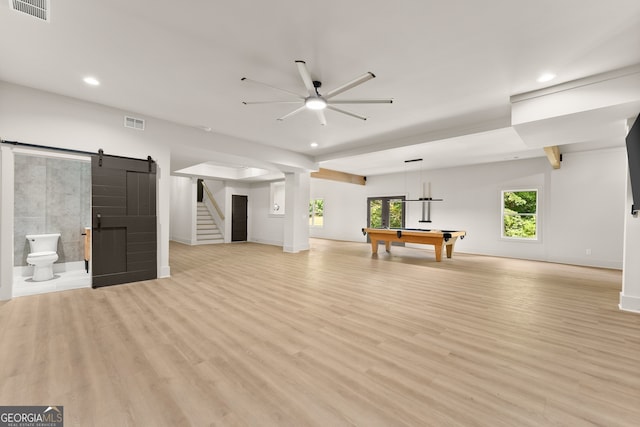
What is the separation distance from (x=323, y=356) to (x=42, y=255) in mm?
5341

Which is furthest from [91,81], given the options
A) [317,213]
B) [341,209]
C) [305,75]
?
[317,213]

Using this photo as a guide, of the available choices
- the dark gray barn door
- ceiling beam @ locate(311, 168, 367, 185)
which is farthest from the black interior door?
the dark gray barn door

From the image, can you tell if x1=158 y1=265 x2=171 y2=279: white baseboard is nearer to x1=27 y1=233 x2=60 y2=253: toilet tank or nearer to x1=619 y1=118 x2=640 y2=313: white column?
x1=27 y1=233 x2=60 y2=253: toilet tank

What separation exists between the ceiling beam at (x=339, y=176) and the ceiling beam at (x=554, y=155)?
6.01 metres

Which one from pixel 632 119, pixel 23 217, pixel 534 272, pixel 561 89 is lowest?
pixel 534 272

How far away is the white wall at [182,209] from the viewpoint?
10.1 metres

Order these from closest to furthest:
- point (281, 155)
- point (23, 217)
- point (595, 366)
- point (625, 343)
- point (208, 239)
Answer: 1. point (595, 366)
2. point (625, 343)
3. point (23, 217)
4. point (281, 155)
5. point (208, 239)

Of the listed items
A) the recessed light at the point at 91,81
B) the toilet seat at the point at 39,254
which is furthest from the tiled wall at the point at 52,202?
the recessed light at the point at 91,81

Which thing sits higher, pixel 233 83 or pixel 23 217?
pixel 233 83

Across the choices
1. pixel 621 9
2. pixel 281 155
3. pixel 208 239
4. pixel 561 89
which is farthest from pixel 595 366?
pixel 208 239

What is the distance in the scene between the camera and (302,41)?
104 inches

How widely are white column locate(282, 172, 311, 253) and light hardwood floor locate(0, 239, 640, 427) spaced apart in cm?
409

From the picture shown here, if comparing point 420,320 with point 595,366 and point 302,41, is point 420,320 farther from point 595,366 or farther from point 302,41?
point 302,41

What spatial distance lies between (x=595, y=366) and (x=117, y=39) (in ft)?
16.9
